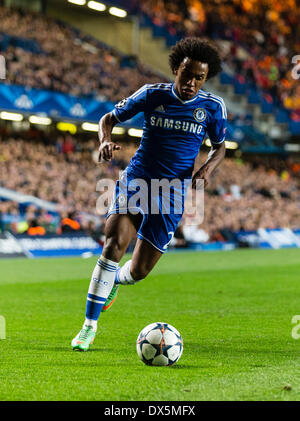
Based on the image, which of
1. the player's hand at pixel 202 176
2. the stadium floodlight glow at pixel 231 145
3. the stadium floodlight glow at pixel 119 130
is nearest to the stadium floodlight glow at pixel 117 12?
the stadium floodlight glow at pixel 119 130

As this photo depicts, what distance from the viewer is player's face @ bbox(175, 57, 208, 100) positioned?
22.4 feet

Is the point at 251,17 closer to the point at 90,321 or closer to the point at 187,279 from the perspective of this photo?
the point at 187,279

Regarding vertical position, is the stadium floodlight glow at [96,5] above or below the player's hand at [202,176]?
above

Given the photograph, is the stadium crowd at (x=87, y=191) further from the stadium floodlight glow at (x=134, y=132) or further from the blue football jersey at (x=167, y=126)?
the blue football jersey at (x=167, y=126)

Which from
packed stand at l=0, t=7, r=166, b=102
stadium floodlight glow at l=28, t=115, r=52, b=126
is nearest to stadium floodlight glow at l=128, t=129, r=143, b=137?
packed stand at l=0, t=7, r=166, b=102

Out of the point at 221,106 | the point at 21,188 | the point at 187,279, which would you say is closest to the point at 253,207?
the point at 21,188

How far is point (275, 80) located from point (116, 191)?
128 feet

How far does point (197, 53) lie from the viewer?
6855 millimetres

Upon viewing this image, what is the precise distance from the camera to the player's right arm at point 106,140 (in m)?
6.57

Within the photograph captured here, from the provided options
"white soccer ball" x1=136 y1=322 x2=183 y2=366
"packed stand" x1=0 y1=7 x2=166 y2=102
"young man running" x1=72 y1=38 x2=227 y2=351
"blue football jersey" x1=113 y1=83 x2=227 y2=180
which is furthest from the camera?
"packed stand" x1=0 y1=7 x2=166 y2=102

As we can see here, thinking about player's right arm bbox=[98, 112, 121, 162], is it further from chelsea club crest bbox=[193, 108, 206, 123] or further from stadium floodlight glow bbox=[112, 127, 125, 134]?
stadium floodlight glow bbox=[112, 127, 125, 134]

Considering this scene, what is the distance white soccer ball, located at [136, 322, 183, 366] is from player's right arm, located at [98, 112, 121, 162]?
1.78 m

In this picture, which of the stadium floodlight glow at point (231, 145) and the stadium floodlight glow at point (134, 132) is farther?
the stadium floodlight glow at point (231, 145)

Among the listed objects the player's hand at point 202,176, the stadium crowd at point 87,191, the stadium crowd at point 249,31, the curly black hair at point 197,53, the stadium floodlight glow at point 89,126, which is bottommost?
the player's hand at point 202,176
